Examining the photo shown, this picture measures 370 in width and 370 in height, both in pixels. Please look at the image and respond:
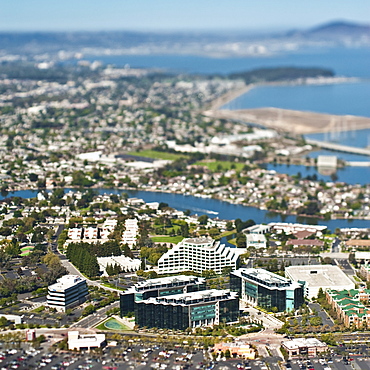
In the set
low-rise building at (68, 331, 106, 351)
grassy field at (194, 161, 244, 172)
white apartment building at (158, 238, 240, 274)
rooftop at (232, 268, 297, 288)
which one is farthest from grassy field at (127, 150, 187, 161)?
low-rise building at (68, 331, 106, 351)

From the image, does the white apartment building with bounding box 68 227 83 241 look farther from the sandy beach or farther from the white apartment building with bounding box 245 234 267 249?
the sandy beach

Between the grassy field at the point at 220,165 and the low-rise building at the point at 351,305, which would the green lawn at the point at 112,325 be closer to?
the low-rise building at the point at 351,305

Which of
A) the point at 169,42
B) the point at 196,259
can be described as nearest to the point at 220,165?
the point at 196,259

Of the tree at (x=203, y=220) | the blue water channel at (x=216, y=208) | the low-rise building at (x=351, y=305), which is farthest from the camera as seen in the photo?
the blue water channel at (x=216, y=208)

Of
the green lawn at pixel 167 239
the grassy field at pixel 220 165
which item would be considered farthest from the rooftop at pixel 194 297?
the grassy field at pixel 220 165

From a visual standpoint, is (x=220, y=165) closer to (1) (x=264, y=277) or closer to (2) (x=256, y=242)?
(2) (x=256, y=242)
